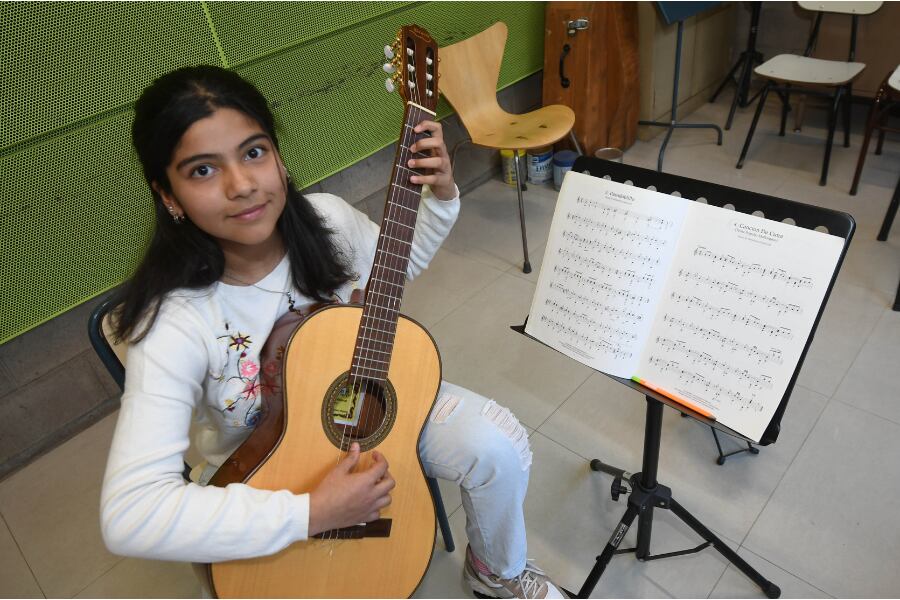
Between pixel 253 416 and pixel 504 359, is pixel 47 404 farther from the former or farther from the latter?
pixel 504 359

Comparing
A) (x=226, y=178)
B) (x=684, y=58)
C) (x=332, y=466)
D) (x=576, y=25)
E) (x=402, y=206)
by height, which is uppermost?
(x=226, y=178)

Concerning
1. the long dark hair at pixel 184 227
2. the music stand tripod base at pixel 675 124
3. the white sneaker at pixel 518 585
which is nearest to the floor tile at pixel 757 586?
the white sneaker at pixel 518 585

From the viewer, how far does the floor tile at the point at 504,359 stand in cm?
193

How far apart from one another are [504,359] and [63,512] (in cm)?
150

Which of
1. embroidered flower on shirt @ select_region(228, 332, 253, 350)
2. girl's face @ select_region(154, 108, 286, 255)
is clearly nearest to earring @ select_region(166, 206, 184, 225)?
girl's face @ select_region(154, 108, 286, 255)

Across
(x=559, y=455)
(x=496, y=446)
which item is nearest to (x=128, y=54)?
(x=496, y=446)

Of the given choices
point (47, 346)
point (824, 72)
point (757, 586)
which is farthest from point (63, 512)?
point (824, 72)

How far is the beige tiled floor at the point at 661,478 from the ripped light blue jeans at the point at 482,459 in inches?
13.8

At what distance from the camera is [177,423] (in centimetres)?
91

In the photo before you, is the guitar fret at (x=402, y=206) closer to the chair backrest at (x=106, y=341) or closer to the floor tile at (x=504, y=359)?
the chair backrest at (x=106, y=341)

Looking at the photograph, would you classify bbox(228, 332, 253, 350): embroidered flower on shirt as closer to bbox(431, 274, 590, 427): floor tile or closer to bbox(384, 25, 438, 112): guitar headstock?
bbox(384, 25, 438, 112): guitar headstock

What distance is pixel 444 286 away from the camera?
2.47 m

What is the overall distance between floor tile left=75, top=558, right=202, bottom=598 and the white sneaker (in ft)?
2.42

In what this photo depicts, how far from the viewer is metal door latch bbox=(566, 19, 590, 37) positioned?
2673 mm
